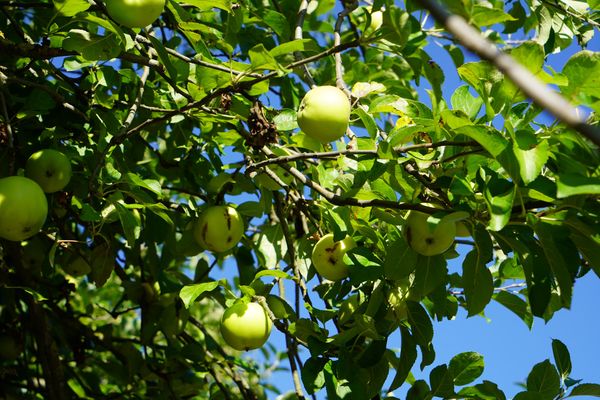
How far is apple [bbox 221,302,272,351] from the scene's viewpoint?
1993 mm

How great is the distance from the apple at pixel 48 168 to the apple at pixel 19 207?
8.0 inches

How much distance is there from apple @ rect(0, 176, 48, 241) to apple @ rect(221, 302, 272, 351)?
55 centimetres

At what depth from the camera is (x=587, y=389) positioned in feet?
6.26

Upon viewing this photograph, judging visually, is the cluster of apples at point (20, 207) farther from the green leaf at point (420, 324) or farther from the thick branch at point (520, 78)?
the thick branch at point (520, 78)

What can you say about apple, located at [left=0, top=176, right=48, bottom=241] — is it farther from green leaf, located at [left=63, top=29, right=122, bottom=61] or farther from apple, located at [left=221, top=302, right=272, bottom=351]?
apple, located at [left=221, top=302, right=272, bottom=351]

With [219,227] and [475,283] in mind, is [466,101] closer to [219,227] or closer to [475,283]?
[475,283]

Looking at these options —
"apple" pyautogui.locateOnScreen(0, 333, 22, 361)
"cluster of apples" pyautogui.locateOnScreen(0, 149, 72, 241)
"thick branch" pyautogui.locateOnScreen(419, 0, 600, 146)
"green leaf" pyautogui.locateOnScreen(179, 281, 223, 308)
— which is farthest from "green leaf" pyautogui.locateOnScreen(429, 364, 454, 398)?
"apple" pyautogui.locateOnScreen(0, 333, 22, 361)

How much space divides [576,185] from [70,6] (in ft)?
4.41

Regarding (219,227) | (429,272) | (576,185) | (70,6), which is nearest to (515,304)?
(429,272)

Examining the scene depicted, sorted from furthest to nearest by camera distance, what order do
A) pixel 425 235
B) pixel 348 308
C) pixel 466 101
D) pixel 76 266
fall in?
1. pixel 76 266
2. pixel 348 308
3. pixel 466 101
4. pixel 425 235

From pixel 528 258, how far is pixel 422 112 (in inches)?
18.9

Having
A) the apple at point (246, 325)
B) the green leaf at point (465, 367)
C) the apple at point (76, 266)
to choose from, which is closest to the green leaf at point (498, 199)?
the green leaf at point (465, 367)

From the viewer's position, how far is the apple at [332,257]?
6.76ft

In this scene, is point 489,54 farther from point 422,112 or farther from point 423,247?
point 422,112
